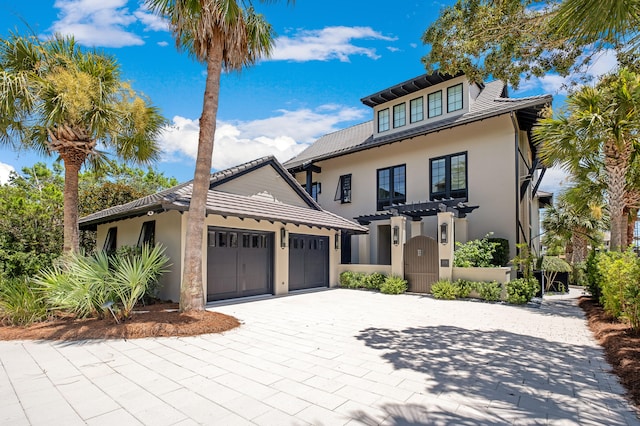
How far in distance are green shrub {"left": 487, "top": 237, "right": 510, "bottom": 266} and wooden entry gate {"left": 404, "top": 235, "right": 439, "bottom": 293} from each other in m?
2.18

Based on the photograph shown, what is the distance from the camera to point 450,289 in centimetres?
1221

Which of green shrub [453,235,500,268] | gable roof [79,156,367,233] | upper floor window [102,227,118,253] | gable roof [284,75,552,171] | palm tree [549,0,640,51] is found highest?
gable roof [284,75,552,171]

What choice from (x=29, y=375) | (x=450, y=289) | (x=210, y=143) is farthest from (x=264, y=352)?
(x=450, y=289)

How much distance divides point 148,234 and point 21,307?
4780mm

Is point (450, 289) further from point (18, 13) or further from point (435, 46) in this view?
point (18, 13)

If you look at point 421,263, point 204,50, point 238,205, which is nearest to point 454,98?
point 421,263

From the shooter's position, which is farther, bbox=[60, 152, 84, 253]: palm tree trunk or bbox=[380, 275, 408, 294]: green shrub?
bbox=[380, 275, 408, 294]: green shrub

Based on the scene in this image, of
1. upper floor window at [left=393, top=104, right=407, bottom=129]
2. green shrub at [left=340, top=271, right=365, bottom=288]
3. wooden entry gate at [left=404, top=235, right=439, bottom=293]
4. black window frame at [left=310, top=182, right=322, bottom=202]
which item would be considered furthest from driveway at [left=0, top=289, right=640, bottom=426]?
black window frame at [left=310, top=182, right=322, bottom=202]

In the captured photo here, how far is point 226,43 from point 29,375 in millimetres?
7531

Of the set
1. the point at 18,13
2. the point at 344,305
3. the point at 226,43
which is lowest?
the point at 344,305

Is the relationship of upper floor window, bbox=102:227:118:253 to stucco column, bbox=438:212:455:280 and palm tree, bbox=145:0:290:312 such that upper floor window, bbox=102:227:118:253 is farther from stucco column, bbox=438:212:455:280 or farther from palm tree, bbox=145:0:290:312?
stucco column, bbox=438:212:455:280

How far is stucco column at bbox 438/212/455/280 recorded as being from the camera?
1267 centimetres

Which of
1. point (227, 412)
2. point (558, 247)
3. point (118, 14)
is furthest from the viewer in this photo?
point (558, 247)

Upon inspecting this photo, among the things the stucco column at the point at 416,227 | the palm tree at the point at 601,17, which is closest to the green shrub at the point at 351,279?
the stucco column at the point at 416,227
